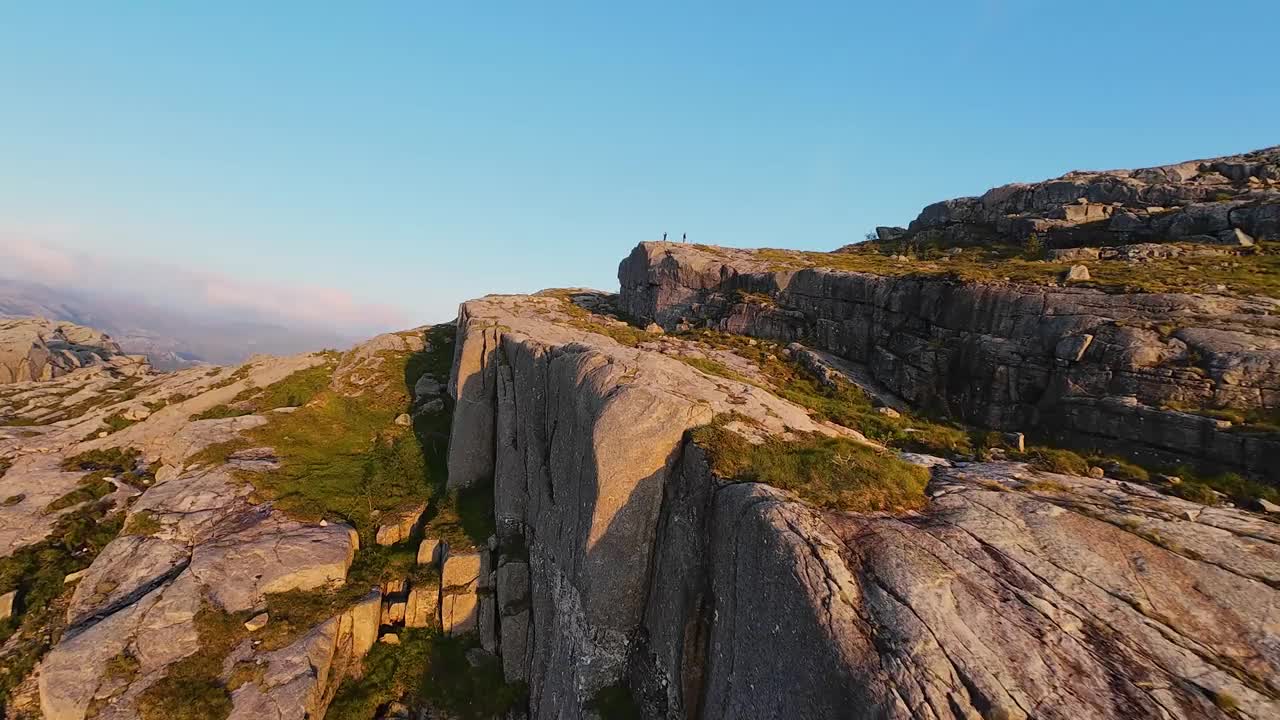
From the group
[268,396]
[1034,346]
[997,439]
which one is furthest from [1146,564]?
[268,396]

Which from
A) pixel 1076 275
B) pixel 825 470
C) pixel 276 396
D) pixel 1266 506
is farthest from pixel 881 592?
pixel 276 396

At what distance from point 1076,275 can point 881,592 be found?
27.3 meters

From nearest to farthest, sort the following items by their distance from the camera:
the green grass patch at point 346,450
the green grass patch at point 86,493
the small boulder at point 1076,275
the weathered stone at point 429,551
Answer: the small boulder at point 1076,275, the weathered stone at point 429,551, the green grass patch at point 86,493, the green grass patch at point 346,450

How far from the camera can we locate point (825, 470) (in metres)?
13.8

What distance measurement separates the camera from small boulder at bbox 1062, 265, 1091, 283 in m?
25.6

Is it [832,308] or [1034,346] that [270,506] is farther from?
[1034,346]

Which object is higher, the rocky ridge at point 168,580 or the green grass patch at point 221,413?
the green grass patch at point 221,413

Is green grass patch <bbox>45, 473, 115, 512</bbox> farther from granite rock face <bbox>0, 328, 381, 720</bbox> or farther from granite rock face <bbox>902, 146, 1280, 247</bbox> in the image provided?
granite rock face <bbox>902, 146, 1280, 247</bbox>

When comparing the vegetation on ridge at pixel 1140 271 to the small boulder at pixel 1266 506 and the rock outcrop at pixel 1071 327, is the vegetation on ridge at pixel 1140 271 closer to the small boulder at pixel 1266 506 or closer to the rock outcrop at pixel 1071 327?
the rock outcrop at pixel 1071 327

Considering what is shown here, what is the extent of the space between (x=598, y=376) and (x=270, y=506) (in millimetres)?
22134

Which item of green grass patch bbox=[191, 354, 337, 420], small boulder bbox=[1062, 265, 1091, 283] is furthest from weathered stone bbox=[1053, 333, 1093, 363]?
green grass patch bbox=[191, 354, 337, 420]

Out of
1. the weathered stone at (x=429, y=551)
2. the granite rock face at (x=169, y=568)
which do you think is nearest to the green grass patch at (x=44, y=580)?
the granite rock face at (x=169, y=568)

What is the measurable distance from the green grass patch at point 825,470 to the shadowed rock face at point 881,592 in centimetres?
61

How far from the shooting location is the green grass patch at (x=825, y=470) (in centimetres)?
1279
